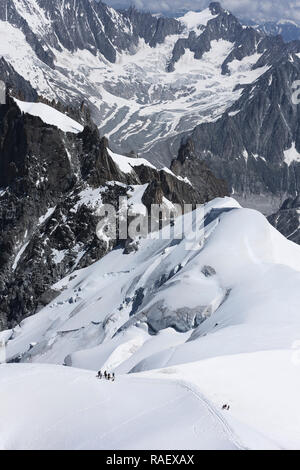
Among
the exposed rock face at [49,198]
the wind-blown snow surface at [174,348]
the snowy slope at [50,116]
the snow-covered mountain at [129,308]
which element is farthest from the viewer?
the snowy slope at [50,116]

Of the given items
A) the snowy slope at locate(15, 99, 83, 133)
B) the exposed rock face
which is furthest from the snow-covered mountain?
the snowy slope at locate(15, 99, 83, 133)

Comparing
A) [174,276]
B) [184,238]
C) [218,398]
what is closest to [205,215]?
[184,238]

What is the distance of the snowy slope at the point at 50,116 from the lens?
18100cm

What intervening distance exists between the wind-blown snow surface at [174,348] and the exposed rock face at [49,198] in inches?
373

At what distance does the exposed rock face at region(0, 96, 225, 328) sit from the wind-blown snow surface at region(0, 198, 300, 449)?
31.1 feet

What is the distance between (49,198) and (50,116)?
2739cm

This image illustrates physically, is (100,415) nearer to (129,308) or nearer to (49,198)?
(129,308)

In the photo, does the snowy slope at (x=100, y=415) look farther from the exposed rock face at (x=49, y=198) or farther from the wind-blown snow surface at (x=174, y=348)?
the exposed rock face at (x=49, y=198)

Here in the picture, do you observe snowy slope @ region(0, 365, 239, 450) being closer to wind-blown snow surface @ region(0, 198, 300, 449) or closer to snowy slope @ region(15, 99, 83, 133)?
wind-blown snow surface @ region(0, 198, 300, 449)

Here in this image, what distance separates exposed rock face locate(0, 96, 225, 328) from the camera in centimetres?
15125

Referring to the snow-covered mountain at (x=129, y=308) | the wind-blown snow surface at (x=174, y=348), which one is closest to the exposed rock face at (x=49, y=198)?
the snow-covered mountain at (x=129, y=308)

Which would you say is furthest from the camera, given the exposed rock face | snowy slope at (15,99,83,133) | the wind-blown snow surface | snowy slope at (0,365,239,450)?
snowy slope at (15,99,83,133)

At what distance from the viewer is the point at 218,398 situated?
2035 inches

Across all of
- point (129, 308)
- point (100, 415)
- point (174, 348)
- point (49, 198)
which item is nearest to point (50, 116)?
point (49, 198)
